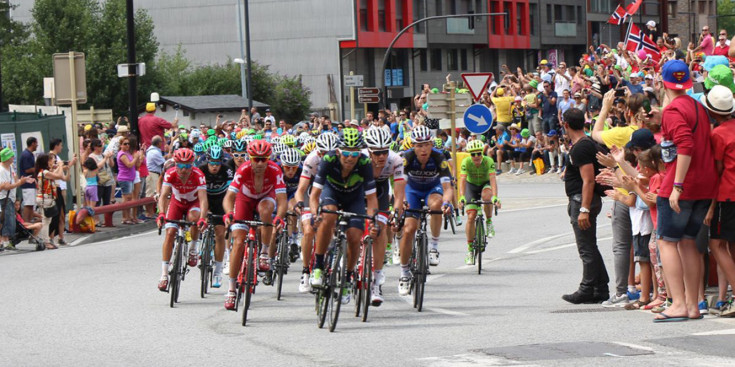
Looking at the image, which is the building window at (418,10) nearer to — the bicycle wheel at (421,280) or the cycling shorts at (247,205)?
the cycling shorts at (247,205)

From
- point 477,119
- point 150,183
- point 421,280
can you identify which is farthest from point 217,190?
point 150,183

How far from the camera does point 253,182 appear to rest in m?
13.9

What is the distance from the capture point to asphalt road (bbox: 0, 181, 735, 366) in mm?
9711

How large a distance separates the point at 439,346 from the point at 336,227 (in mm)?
2343

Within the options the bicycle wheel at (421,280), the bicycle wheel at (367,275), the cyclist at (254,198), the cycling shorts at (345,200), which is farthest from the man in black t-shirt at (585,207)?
the cyclist at (254,198)

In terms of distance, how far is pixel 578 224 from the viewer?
Answer: 12.9 m

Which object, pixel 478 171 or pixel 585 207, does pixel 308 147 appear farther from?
pixel 585 207

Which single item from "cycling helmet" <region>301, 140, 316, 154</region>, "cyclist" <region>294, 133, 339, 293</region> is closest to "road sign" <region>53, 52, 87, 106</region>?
"cycling helmet" <region>301, 140, 316, 154</region>

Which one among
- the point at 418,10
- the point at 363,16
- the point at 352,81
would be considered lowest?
the point at 352,81

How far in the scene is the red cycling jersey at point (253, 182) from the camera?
1360cm

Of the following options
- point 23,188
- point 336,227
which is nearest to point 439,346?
point 336,227

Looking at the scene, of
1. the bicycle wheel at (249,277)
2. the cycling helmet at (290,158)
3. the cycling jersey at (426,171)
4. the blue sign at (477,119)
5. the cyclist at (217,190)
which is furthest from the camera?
the blue sign at (477,119)

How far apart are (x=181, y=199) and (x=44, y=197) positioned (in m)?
8.39

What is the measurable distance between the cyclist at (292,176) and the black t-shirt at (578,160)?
4315mm
